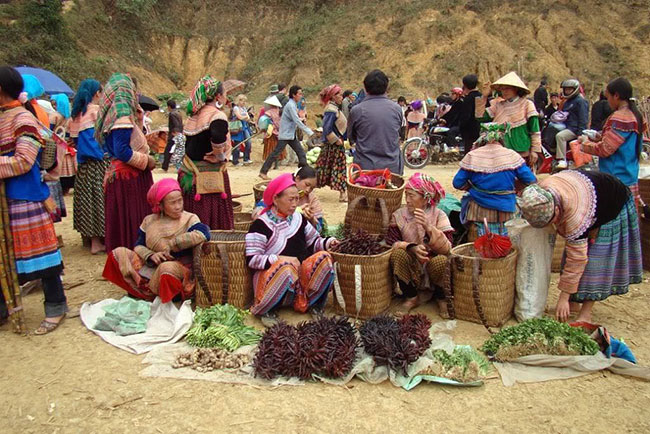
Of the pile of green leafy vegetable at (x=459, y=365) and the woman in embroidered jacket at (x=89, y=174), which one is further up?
the woman in embroidered jacket at (x=89, y=174)

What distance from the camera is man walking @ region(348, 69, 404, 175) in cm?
549

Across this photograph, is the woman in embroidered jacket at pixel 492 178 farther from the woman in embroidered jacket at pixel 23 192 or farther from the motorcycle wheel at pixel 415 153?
the motorcycle wheel at pixel 415 153

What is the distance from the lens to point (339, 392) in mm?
Answer: 3215

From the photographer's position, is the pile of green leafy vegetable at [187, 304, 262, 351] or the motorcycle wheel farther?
the motorcycle wheel

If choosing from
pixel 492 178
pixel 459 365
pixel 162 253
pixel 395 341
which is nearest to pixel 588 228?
pixel 492 178

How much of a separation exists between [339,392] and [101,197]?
3.80m

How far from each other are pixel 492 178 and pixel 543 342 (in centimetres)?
149

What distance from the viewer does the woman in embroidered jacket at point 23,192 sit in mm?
3650

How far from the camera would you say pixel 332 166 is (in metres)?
8.07

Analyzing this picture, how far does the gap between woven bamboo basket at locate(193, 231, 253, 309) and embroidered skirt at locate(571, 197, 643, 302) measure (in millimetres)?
2449

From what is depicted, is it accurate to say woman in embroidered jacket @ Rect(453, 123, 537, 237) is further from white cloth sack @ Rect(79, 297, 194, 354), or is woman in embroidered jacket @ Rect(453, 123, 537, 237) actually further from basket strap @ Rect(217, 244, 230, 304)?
white cloth sack @ Rect(79, 297, 194, 354)

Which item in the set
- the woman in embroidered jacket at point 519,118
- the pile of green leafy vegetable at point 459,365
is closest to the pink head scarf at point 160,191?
the pile of green leafy vegetable at point 459,365

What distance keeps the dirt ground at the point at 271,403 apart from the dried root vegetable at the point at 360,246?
113 cm

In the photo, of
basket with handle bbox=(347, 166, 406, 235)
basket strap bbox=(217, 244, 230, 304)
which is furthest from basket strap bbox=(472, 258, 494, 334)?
basket strap bbox=(217, 244, 230, 304)
